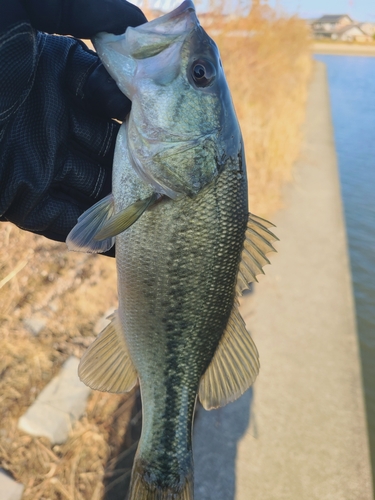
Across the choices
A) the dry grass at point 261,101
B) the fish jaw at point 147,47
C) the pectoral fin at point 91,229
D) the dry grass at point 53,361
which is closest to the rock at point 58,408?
the dry grass at point 53,361

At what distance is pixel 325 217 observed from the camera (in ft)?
20.2

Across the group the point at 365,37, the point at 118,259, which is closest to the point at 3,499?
the point at 118,259

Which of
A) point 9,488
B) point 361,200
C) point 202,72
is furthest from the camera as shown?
point 361,200

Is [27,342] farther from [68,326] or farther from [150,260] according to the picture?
[150,260]

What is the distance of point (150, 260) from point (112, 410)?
159 centimetres

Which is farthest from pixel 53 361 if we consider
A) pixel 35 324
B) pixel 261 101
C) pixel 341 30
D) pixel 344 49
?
pixel 341 30

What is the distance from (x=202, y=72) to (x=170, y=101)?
176 millimetres

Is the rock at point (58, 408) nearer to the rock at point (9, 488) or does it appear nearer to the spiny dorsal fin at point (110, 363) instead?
the rock at point (9, 488)

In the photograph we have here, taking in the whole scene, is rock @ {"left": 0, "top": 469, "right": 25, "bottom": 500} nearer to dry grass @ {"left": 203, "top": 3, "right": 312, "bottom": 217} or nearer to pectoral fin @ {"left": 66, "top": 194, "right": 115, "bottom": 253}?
pectoral fin @ {"left": 66, "top": 194, "right": 115, "bottom": 253}

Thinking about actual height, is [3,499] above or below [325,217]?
above

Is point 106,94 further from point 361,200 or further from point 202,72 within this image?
point 361,200

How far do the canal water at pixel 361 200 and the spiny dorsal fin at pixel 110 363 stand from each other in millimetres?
3343

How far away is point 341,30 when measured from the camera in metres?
46.9

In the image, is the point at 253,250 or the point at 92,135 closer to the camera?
the point at 253,250
